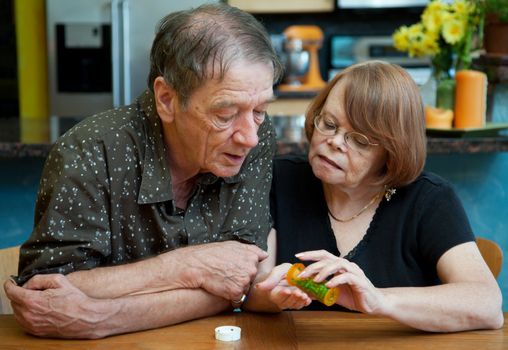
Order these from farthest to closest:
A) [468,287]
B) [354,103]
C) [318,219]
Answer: [318,219] < [354,103] < [468,287]

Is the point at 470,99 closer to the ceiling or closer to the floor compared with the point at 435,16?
closer to the floor

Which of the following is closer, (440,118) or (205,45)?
(205,45)

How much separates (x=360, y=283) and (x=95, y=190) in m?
0.55

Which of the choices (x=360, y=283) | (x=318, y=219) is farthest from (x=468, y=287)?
A: (x=318, y=219)

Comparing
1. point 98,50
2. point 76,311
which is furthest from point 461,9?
point 98,50

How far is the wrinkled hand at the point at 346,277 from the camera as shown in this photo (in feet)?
4.68

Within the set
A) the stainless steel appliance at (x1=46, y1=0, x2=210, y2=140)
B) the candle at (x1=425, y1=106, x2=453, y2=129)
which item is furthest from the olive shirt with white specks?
the stainless steel appliance at (x1=46, y1=0, x2=210, y2=140)

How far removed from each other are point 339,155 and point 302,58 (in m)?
3.69

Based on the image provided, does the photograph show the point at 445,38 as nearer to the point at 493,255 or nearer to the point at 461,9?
the point at 461,9

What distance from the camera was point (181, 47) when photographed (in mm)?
1502

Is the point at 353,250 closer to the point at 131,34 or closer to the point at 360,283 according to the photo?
the point at 360,283

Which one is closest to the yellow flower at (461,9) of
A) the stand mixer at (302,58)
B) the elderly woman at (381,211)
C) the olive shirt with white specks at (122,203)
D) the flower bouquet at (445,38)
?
the flower bouquet at (445,38)

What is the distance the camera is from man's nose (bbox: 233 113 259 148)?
151cm

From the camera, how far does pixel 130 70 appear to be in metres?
4.62
